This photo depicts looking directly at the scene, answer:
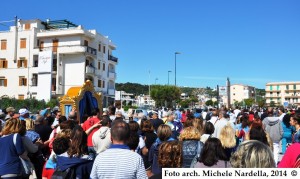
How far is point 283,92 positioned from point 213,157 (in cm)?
14127

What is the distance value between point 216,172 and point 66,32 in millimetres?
48702

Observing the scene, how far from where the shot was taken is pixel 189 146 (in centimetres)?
533

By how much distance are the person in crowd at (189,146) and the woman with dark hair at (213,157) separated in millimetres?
776

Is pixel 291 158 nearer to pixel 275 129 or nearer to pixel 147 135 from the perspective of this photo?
pixel 147 135

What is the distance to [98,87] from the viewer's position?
53312 mm

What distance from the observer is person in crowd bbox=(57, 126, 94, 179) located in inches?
171

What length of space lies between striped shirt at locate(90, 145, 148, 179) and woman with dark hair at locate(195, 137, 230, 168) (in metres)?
1.15

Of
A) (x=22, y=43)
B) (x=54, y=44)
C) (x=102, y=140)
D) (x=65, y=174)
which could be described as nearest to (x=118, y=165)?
(x=65, y=174)

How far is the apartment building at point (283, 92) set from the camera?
5157 inches

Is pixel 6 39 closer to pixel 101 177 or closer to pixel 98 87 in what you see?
pixel 98 87

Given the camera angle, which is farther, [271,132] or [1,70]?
[1,70]

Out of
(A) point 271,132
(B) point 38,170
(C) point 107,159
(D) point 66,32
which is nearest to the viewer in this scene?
(C) point 107,159

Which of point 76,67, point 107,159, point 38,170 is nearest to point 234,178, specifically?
point 107,159

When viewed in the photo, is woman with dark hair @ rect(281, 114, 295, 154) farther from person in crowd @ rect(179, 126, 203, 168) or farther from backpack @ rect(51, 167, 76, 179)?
backpack @ rect(51, 167, 76, 179)
